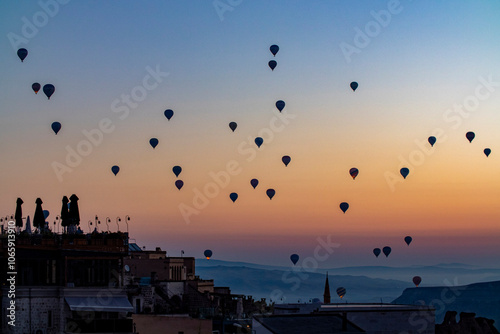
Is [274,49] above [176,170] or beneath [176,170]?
above

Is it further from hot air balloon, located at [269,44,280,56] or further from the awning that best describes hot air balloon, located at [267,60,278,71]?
the awning

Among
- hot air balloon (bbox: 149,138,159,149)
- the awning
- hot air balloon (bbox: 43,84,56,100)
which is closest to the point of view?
the awning

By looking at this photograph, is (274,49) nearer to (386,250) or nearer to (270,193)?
(270,193)

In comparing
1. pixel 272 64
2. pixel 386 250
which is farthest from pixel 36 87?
pixel 386 250

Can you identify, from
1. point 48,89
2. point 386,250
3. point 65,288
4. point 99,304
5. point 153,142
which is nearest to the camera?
point 65,288

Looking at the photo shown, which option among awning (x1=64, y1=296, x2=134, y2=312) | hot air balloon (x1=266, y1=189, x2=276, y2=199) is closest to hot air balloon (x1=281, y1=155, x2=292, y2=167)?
hot air balloon (x1=266, y1=189, x2=276, y2=199)

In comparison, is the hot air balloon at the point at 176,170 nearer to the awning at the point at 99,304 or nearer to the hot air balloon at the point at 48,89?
the hot air balloon at the point at 48,89

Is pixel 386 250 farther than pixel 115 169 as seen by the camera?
Yes

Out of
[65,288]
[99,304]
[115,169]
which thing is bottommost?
[99,304]
